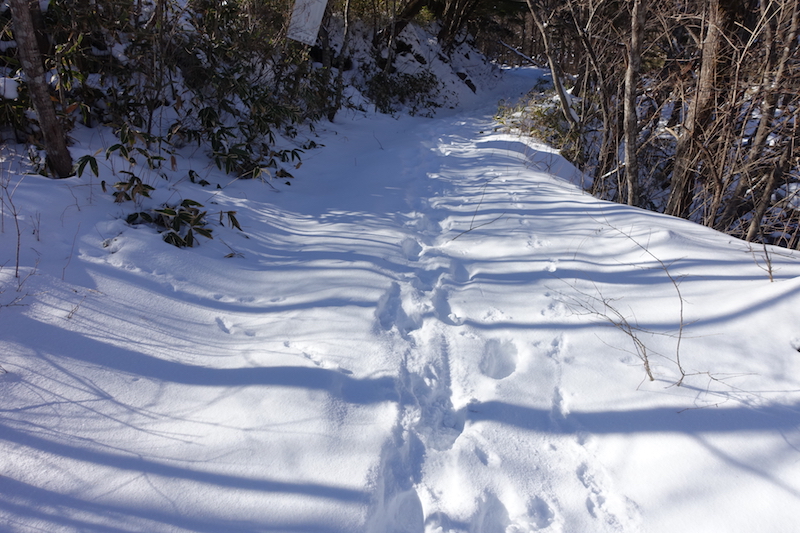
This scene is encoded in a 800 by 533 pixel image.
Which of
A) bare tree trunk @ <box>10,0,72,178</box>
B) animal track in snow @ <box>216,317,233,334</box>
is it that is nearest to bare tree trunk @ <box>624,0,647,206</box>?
animal track in snow @ <box>216,317,233,334</box>

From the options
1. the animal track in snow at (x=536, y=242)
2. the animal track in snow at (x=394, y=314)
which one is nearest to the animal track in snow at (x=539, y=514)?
the animal track in snow at (x=394, y=314)

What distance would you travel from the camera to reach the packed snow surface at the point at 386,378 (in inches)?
56.1

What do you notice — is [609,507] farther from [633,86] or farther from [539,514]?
[633,86]

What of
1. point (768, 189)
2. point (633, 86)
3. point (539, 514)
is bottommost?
A: point (539, 514)

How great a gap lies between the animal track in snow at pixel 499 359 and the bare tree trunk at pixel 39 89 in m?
3.21

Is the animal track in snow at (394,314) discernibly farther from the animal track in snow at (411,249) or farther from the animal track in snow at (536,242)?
the animal track in snow at (536,242)

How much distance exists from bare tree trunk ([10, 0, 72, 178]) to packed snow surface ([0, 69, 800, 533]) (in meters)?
0.20

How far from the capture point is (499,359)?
222 cm

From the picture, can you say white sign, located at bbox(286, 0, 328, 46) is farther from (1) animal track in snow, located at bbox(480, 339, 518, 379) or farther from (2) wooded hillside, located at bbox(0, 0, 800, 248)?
(1) animal track in snow, located at bbox(480, 339, 518, 379)

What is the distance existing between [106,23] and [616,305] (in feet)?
15.8

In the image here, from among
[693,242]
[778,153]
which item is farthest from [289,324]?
[778,153]

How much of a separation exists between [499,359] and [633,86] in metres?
3.43

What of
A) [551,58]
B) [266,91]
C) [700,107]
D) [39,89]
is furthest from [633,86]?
[39,89]

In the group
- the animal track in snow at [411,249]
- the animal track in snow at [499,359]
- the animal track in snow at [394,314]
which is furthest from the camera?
the animal track in snow at [411,249]
